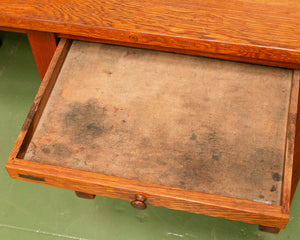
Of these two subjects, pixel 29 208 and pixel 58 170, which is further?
pixel 29 208

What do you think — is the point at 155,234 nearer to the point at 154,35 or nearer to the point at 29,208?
the point at 29,208

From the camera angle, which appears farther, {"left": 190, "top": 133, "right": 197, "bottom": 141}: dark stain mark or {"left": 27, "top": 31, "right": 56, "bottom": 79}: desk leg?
{"left": 27, "top": 31, "right": 56, "bottom": 79}: desk leg

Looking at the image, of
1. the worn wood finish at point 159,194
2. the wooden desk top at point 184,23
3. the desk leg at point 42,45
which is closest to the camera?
the worn wood finish at point 159,194

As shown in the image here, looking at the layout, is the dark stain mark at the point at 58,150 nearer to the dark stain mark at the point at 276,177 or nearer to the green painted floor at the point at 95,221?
the dark stain mark at the point at 276,177

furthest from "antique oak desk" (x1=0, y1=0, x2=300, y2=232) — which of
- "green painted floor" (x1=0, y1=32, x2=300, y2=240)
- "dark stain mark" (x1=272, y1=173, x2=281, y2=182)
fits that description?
"green painted floor" (x1=0, y1=32, x2=300, y2=240)

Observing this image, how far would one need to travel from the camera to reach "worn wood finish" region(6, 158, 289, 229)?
971mm

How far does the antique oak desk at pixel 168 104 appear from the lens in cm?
103

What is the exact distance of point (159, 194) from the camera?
3.27ft

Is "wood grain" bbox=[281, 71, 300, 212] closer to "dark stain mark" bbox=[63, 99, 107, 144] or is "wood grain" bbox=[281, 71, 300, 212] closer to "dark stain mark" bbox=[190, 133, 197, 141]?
"dark stain mark" bbox=[190, 133, 197, 141]

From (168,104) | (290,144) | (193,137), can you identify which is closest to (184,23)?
(168,104)

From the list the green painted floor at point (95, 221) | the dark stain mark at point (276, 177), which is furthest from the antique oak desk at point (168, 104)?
the green painted floor at point (95, 221)

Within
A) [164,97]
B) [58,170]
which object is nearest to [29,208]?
[58,170]

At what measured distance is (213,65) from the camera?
1260mm

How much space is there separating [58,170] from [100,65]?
38 centimetres
